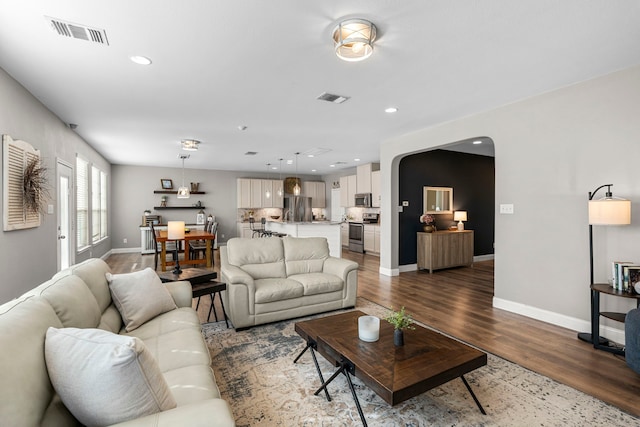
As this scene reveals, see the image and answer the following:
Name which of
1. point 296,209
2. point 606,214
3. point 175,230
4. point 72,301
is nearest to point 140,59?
point 175,230

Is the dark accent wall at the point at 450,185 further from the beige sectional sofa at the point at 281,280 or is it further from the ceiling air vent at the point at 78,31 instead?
the ceiling air vent at the point at 78,31

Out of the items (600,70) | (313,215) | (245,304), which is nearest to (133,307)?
(245,304)

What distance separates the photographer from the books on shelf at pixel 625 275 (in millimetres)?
2732

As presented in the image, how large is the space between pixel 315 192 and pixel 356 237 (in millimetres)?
3084

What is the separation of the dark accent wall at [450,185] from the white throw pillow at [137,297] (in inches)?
190

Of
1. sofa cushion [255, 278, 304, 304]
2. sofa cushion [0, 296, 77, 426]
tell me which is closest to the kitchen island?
sofa cushion [255, 278, 304, 304]

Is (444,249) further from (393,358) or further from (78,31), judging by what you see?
(78,31)

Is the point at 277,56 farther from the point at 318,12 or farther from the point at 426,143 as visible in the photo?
the point at 426,143

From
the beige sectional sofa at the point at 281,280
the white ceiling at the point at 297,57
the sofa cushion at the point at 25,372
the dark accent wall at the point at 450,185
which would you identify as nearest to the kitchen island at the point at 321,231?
the dark accent wall at the point at 450,185

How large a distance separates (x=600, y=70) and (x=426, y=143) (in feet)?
7.61

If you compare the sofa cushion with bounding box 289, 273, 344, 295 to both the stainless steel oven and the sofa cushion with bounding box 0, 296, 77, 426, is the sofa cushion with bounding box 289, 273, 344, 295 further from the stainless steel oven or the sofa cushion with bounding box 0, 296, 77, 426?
the stainless steel oven

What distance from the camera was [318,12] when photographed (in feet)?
6.97

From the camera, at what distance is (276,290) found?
344 centimetres

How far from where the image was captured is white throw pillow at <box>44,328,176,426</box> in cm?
106
